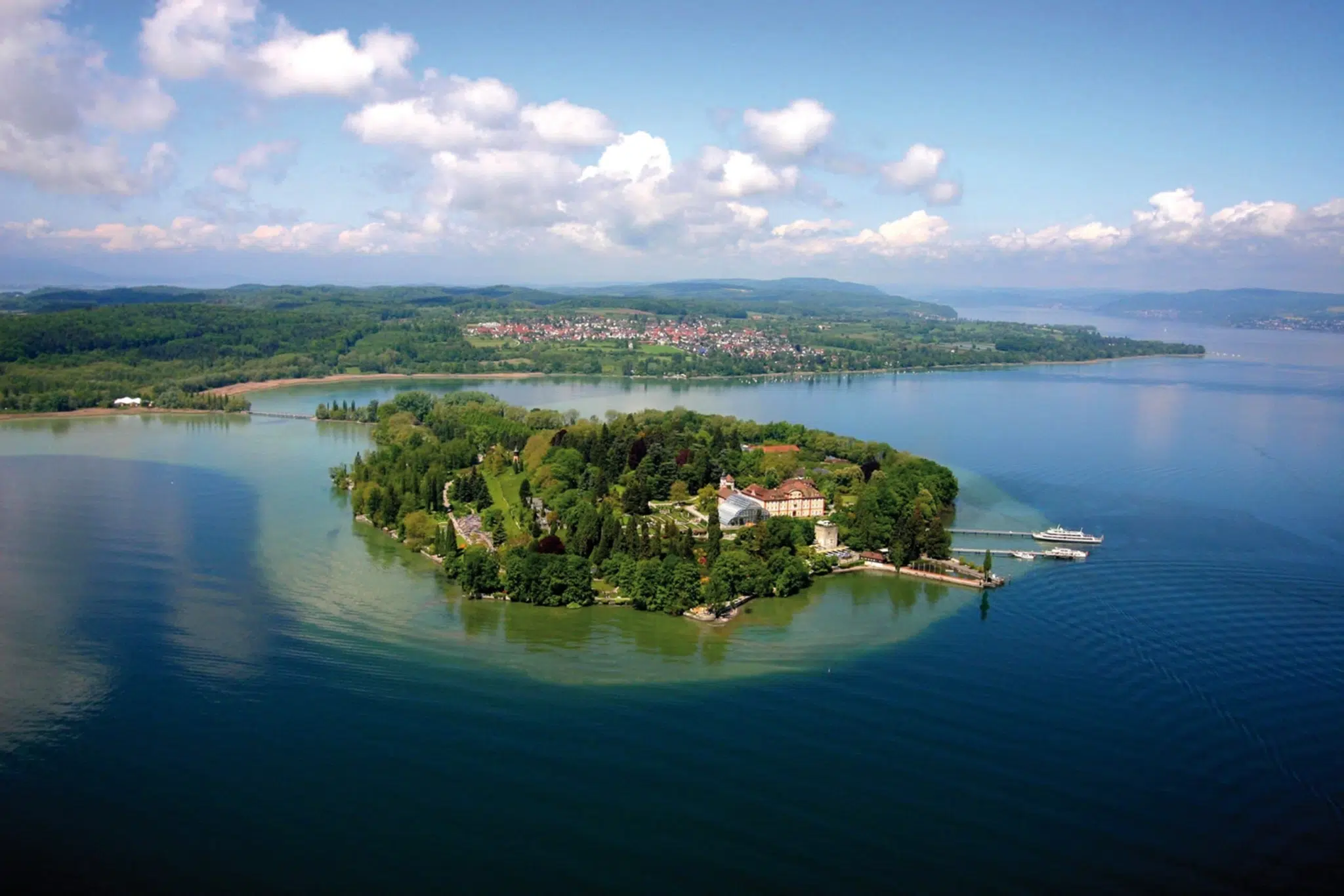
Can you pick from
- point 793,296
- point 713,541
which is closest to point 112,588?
point 713,541

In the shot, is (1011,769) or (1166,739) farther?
(1166,739)

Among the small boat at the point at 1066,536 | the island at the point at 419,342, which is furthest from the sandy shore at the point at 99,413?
the small boat at the point at 1066,536

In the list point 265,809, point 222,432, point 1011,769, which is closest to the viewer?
point 265,809

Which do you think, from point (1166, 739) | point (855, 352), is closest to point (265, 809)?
point (1166, 739)

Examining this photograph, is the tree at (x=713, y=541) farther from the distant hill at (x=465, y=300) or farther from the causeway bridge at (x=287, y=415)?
the distant hill at (x=465, y=300)

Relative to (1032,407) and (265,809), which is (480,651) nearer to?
(265,809)

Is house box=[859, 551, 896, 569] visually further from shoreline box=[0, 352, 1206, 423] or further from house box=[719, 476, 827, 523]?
shoreline box=[0, 352, 1206, 423]

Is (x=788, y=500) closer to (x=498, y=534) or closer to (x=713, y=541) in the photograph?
(x=713, y=541)
